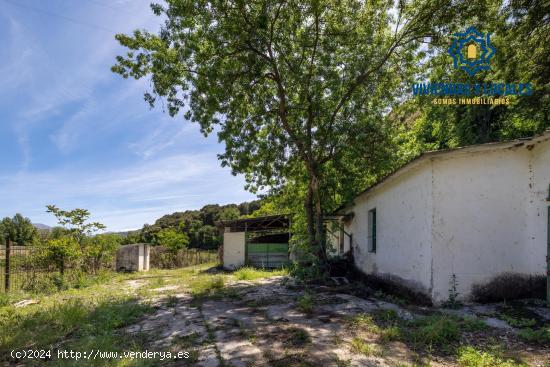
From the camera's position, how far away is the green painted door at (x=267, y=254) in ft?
61.3

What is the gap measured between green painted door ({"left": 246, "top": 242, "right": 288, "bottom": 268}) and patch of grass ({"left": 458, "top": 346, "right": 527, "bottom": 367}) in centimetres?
1485

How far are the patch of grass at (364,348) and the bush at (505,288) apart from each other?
9.63 feet

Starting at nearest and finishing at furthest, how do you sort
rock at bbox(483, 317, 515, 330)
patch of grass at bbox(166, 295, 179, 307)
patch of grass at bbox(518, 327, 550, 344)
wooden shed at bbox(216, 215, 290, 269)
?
patch of grass at bbox(518, 327, 550, 344) < rock at bbox(483, 317, 515, 330) < patch of grass at bbox(166, 295, 179, 307) < wooden shed at bbox(216, 215, 290, 269)

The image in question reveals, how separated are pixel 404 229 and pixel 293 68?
5763 mm

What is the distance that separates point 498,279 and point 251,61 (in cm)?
777

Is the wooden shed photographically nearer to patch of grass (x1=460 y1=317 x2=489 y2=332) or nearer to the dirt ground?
the dirt ground

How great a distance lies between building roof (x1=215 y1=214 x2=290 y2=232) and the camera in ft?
61.5

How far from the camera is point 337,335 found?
16.1 feet

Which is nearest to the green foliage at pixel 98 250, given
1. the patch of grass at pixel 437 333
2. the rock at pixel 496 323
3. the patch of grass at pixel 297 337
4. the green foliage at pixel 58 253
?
the green foliage at pixel 58 253

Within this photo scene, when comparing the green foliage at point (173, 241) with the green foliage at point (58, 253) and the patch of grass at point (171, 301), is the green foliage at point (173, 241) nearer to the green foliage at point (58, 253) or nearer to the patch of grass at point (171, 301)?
the green foliage at point (58, 253)

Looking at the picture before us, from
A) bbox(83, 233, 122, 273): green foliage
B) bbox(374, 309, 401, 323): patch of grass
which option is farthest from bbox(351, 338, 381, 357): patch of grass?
bbox(83, 233, 122, 273): green foliage

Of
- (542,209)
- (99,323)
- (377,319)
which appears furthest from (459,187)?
(99,323)

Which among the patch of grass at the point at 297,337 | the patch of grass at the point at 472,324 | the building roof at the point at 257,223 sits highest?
the building roof at the point at 257,223

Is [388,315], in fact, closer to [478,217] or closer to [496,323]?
[496,323]
